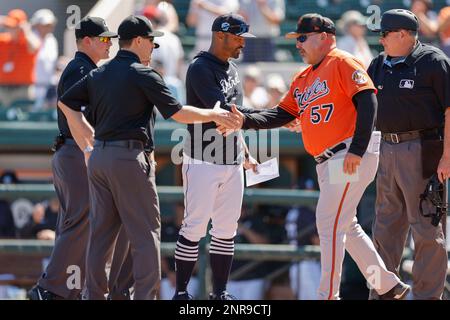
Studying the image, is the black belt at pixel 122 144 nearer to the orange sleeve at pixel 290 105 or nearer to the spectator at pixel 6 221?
the orange sleeve at pixel 290 105

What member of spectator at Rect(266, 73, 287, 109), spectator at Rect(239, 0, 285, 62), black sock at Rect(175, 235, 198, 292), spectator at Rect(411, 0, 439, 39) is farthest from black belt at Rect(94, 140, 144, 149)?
spectator at Rect(411, 0, 439, 39)

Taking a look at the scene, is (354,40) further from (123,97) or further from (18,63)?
(123,97)

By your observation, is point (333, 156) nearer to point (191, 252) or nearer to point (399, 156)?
point (399, 156)

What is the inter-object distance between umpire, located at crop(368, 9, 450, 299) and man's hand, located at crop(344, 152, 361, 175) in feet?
2.12

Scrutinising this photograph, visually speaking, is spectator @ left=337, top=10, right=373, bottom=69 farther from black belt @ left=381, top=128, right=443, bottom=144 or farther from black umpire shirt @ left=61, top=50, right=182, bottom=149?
black umpire shirt @ left=61, top=50, right=182, bottom=149

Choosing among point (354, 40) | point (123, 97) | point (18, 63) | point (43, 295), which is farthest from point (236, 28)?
point (18, 63)

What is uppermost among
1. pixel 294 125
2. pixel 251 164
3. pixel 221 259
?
pixel 294 125

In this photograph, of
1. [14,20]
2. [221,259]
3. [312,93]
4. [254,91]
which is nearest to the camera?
[312,93]

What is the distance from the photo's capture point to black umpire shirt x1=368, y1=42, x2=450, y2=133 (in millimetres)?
6664

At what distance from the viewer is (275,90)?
409 inches

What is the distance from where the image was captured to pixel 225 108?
6.60m

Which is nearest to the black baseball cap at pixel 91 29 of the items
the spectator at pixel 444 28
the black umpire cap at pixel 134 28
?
the black umpire cap at pixel 134 28

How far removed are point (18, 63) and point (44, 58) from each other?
0.33m
